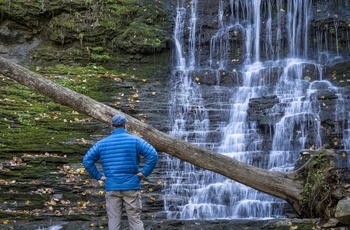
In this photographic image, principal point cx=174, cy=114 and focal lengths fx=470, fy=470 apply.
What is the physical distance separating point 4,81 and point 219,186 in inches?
305

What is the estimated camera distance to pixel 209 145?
39.8 ft

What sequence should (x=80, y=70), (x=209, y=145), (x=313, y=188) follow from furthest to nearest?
(x=80, y=70), (x=209, y=145), (x=313, y=188)

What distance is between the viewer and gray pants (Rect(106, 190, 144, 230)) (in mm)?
5723

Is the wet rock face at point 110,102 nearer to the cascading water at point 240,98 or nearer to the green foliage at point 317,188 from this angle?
the cascading water at point 240,98

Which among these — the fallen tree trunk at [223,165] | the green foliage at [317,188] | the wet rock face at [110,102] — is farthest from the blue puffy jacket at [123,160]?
the green foliage at [317,188]

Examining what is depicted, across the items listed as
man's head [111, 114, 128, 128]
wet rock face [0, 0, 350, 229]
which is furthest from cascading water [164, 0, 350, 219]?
man's head [111, 114, 128, 128]

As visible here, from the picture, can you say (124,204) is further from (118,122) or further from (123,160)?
(118,122)

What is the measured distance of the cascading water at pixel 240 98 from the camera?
10.2 meters

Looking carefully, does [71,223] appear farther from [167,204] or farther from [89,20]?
[89,20]

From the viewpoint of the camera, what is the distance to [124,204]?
5.79 metres

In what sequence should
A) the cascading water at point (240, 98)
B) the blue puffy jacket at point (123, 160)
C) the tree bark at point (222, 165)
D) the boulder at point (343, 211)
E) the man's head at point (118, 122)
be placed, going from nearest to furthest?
1. the blue puffy jacket at point (123, 160)
2. the man's head at point (118, 122)
3. the boulder at point (343, 211)
4. the tree bark at point (222, 165)
5. the cascading water at point (240, 98)

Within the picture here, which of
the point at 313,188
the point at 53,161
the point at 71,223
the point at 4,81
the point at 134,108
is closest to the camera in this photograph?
the point at 313,188

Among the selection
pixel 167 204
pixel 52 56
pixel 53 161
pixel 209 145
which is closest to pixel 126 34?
pixel 52 56

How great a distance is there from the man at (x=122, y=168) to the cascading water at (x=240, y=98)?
389 centimetres
